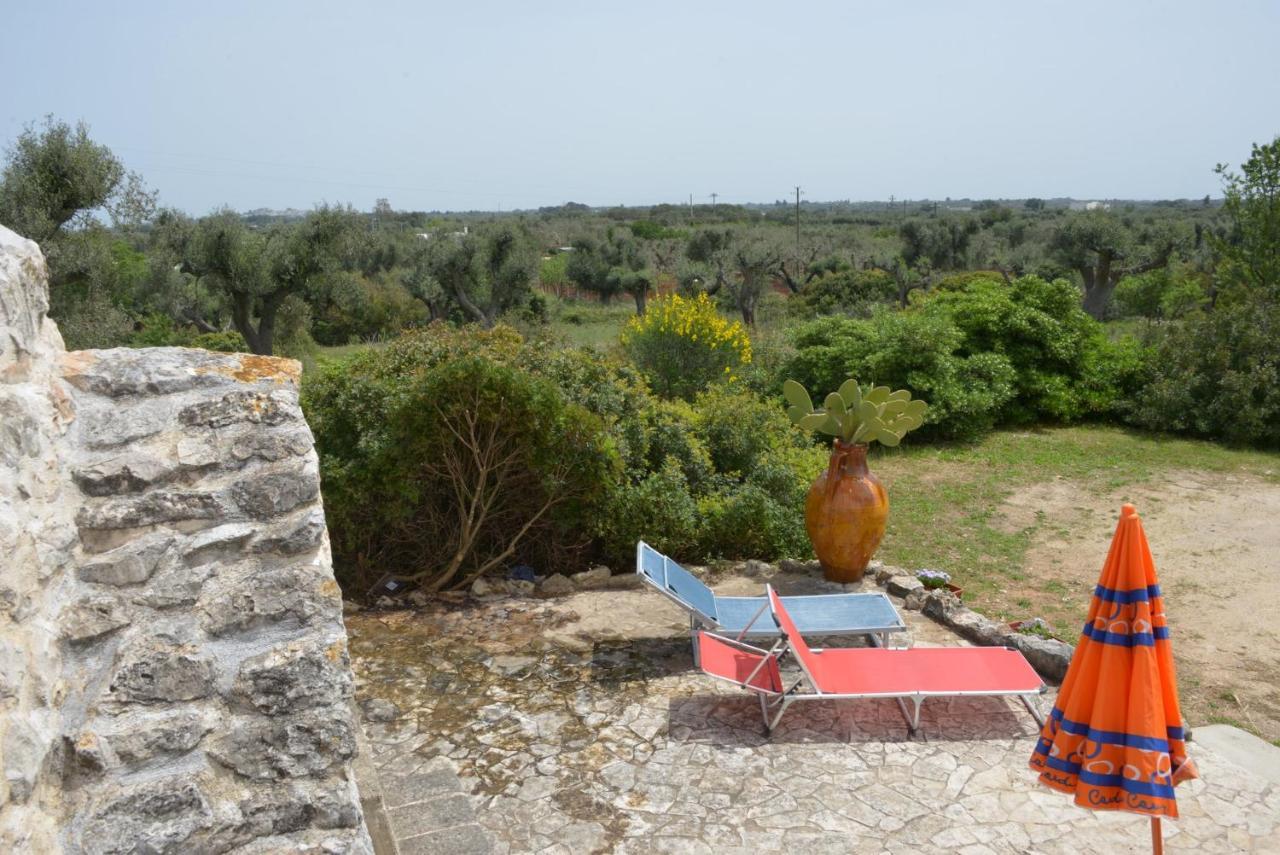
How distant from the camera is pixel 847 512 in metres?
6.91

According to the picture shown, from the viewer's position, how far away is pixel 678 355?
41.7 feet

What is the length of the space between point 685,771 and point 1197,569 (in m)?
5.60

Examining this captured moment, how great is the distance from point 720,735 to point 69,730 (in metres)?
3.30

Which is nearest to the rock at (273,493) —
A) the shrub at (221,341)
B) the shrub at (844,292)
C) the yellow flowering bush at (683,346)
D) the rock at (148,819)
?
the rock at (148,819)

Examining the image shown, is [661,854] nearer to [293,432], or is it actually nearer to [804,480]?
[293,432]

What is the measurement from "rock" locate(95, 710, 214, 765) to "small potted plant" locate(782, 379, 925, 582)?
204 inches

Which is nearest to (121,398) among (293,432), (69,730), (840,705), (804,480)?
(293,432)

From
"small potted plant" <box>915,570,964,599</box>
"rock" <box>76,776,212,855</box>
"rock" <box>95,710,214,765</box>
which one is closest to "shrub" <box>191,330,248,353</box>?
"small potted plant" <box>915,570,964,599</box>

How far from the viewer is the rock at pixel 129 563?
263 centimetres

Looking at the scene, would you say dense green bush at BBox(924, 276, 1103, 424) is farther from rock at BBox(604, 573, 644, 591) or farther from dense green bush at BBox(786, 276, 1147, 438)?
rock at BBox(604, 573, 644, 591)

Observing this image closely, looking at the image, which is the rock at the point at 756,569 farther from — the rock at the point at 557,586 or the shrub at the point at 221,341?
the shrub at the point at 221,341

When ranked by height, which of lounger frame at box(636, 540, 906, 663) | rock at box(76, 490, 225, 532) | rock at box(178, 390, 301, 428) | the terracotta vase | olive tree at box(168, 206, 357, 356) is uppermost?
olive tree at box(168, 206, 357, 356)

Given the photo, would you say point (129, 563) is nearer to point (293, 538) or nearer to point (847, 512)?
point (293, 538)

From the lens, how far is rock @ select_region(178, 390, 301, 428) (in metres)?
3.05
